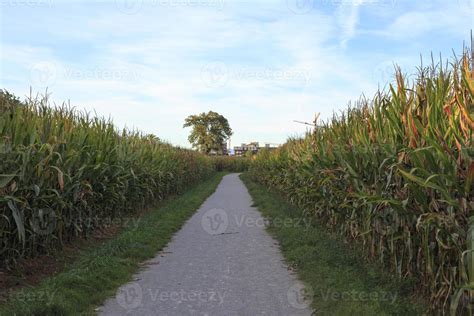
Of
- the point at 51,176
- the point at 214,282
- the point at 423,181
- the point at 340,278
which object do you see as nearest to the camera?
the point at 423,181

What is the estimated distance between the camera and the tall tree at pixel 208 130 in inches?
3989

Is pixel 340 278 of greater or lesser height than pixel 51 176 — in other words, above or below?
below

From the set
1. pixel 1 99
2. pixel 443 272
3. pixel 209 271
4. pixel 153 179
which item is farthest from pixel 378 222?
pixel 153 179

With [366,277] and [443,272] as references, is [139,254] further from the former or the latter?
[443,272]

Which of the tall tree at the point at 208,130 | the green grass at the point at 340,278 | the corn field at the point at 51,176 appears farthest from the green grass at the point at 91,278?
the tall tree at the point at 208,130

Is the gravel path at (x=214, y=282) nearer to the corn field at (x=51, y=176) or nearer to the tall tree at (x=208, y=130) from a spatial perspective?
the corn field at (x=51, y=176)

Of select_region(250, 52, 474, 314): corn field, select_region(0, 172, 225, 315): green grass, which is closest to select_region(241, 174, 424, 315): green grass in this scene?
select_region(250, 52, 474, 314): corn field

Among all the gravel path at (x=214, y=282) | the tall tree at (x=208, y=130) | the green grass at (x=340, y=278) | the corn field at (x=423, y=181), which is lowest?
the gravel path at (x=214, y=282)

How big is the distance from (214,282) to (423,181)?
131 inches

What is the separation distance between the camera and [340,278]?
18.7 feet

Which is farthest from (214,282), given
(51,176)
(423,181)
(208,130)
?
(208,130)

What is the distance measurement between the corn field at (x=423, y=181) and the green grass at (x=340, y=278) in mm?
223

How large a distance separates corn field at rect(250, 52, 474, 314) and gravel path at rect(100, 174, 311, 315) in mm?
1358

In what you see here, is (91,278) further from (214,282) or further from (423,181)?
(423,181)
